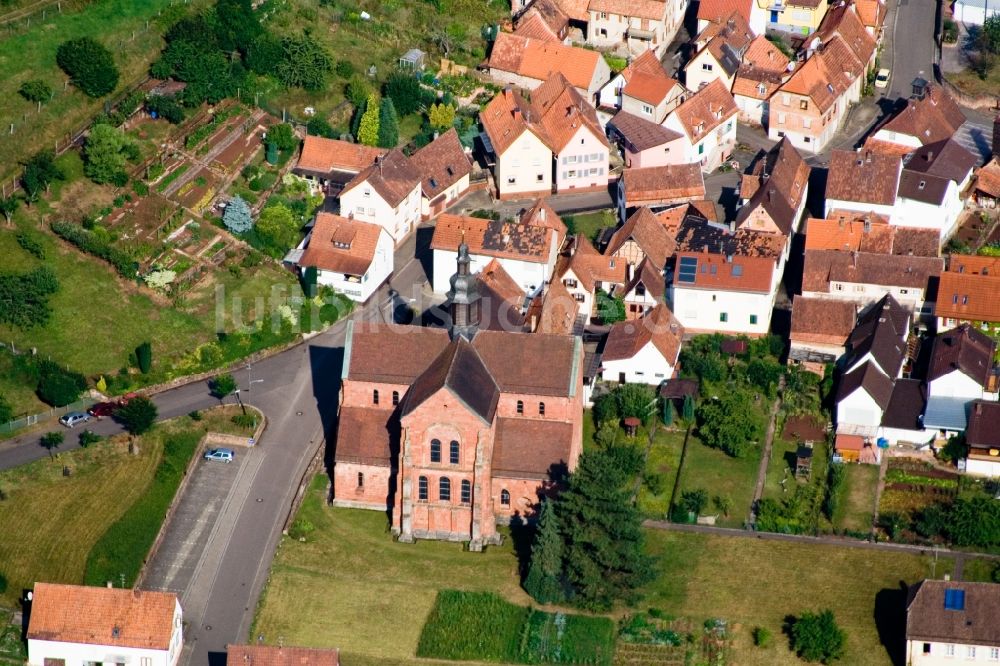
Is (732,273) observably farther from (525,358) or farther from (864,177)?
(525,358)

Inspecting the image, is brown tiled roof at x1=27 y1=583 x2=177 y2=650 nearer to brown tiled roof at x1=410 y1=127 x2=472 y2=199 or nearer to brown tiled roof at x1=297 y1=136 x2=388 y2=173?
brown tiled roof at x1=410 y1=127 x2=472 y2=199

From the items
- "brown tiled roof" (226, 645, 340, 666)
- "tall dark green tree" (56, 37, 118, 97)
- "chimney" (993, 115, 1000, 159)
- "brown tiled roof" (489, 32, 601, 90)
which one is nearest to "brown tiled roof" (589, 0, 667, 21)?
"brown tiled roof" (489, 32, 601, 90)

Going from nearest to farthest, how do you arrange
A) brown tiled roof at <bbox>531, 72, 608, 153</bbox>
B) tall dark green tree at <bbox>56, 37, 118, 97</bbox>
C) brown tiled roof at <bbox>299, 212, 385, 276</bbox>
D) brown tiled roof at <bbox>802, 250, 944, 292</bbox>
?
brown tiled roof at <bbox>802, 250, 944, 292</bbox> → brown tiled roof at <bbox>299, 212, 385, 276</bbox> → tall dark green tree at <bbox>56, 37, 118, 97</bbox> → brown tiled roof at <bbox>531, 72, 608, 153</bbox>

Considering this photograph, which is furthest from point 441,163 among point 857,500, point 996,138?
point 857,500

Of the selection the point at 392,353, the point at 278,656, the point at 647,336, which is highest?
the point at 647,336

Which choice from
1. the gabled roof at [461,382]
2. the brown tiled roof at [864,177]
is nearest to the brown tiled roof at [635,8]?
the brown tiled roof at [864,177]

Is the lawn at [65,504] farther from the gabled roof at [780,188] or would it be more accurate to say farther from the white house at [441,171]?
the gabled roof at [780,188]

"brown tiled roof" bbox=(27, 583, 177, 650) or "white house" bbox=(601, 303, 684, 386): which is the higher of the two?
"white house" bbox=(601, 303, 684, 386)
